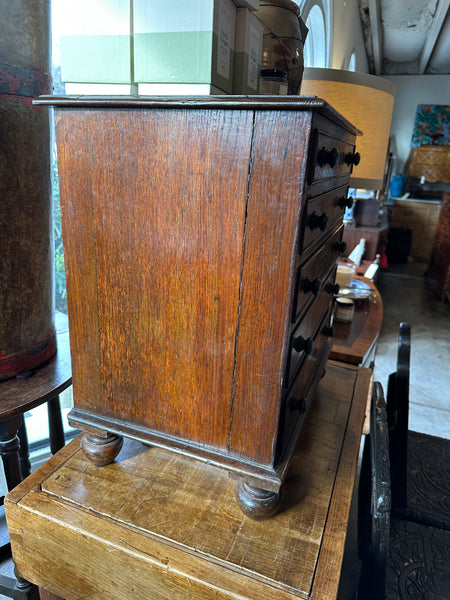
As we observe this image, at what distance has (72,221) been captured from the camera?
0.76 meters

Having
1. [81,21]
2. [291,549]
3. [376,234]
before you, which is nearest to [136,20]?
[81,21]

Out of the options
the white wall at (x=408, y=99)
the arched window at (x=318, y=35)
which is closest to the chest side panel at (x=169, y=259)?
the arched window at (x=318, y=35)

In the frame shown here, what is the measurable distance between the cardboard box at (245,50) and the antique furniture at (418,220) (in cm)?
732

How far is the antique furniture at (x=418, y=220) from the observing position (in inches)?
300

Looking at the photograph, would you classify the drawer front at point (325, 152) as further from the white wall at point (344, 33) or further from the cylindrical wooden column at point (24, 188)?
the white wall at point (344, 33)

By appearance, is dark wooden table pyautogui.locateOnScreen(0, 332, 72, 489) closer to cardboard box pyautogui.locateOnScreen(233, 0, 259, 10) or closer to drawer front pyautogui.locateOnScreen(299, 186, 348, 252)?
drawer front pyautogui.locateOnScreen(299, 186, 348, 252)

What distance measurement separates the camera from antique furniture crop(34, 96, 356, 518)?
0.62 m

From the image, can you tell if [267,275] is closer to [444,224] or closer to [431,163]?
[444,224]

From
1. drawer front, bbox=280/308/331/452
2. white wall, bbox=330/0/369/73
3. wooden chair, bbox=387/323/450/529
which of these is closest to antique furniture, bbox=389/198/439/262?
white wall, bbox=330/0/369/73

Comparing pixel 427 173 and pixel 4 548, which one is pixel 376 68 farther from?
pixel 4 548

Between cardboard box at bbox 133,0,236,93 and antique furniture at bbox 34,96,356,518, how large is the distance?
9 cm

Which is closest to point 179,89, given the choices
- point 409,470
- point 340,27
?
point 409,470

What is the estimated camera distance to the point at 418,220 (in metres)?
7.75

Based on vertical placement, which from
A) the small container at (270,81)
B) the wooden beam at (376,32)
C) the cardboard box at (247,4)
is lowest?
the small container at (270,81)
